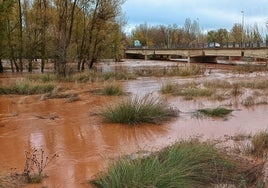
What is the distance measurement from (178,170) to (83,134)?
5.07 meters

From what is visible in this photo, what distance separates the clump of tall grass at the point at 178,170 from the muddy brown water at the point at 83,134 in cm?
88

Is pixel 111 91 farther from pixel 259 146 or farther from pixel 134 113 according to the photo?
pixel 259 146

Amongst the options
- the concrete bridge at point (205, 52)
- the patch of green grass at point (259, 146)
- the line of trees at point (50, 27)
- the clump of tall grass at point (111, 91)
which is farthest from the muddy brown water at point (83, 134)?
the concrete bridge at point (205, 52)

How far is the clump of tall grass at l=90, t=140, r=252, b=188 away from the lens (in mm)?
6047

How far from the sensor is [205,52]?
67.2m

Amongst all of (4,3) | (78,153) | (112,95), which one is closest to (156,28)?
(4,3)

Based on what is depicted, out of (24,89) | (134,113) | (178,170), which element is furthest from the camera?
(24,89)

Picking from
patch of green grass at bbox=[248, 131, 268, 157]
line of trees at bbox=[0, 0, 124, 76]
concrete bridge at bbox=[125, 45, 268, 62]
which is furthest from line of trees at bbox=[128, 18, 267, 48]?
patch of green grass at bbox=[248, 131, 268, 157]

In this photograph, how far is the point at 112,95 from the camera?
777 inches

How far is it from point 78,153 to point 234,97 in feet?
36.3

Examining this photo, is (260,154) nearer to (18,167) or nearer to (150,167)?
(150,167)

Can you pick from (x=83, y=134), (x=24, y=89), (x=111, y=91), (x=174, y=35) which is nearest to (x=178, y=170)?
(x=83, y=134)

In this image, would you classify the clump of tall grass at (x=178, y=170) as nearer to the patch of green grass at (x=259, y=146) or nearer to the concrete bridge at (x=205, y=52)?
the patch of green grass at (x=259, y=146)

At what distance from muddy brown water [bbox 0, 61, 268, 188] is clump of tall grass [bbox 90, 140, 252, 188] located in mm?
878
